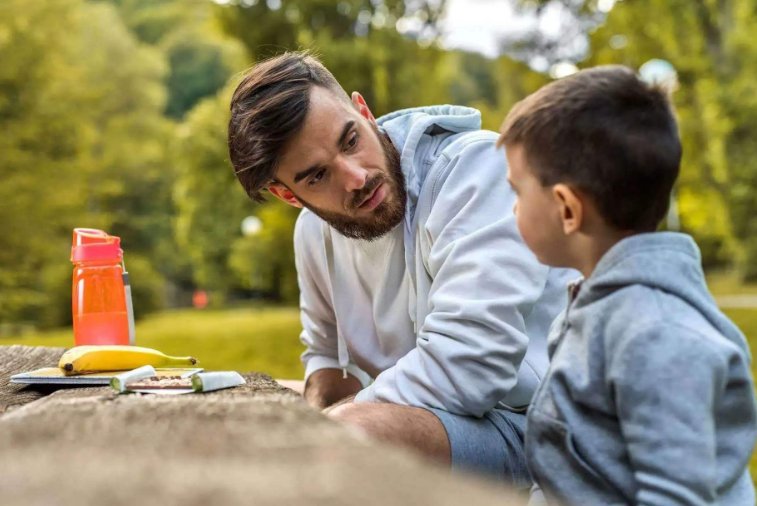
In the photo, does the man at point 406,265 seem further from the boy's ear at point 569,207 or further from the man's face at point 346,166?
the boy's ear at point 569,207

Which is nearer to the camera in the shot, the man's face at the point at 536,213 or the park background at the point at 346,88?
the man's face at the point at 536,213

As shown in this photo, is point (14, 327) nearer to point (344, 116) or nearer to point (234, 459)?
point (344, 116)

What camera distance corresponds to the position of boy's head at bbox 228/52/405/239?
8.04 feet

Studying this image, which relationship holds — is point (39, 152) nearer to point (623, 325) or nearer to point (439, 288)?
point (439, 288)

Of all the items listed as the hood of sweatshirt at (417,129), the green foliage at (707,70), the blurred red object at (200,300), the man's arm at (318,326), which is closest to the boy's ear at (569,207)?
the hood of sweatshirt at (417,129)

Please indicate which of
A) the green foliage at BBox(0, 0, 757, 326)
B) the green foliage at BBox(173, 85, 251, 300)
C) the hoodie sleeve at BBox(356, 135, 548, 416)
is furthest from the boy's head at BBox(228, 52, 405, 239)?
the green foliage at BBox(173, 85, 251, 300)

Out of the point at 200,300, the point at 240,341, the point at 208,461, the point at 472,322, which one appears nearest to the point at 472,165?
the point at 472,322

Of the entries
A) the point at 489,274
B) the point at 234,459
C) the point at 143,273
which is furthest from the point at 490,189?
the point at 143,273

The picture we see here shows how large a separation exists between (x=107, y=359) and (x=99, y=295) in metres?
0.34

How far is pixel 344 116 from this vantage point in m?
2.49

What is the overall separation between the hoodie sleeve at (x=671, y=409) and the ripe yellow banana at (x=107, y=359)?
1.10m

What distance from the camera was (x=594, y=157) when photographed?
4.90ft

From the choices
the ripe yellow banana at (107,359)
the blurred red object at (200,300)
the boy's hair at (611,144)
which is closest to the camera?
the boy's hair at (611,144)

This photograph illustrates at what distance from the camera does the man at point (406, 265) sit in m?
2.03
